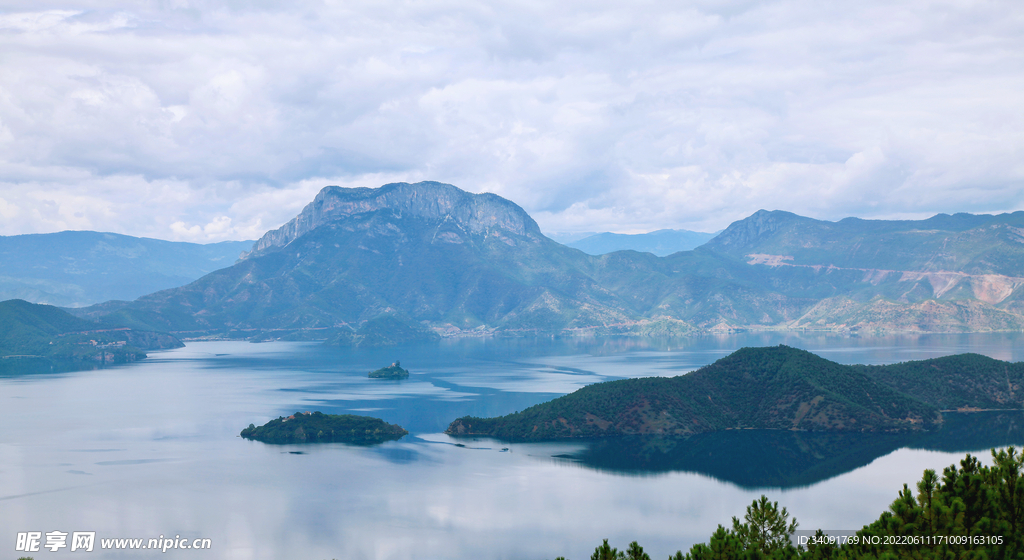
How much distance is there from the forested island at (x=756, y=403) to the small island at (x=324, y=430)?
14.7m

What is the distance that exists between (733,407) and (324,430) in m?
89.1

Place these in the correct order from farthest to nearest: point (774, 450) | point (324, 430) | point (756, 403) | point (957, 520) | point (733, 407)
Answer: point (733, 407) → point (756, 403) → point (324, 430) → point (774, 450) → point (957, 520)

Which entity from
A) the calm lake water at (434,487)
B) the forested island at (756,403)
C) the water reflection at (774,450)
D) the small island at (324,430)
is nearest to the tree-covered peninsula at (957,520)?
the calm lake water at (434,487)

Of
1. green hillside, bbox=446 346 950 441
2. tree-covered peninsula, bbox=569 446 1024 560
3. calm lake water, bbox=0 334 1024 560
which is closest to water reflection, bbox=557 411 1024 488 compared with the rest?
calm lake water, bbox=0 334 1024 560

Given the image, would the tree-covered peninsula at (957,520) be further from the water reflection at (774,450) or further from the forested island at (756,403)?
the forested island at (756,403)

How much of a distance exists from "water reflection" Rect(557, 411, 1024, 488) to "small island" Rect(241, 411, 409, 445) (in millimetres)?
43324

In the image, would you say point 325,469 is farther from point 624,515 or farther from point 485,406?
point 485,406

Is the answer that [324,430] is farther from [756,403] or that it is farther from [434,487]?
[756,403]

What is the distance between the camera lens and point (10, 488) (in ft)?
400

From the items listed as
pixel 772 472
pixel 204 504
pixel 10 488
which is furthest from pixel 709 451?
pixel 10 488

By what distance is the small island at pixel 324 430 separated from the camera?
16188 centimetres

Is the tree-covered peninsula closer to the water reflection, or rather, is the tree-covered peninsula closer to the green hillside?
the water reflection

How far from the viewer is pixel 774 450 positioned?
479 feet

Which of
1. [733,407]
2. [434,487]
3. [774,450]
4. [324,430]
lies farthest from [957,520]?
[324,430]
